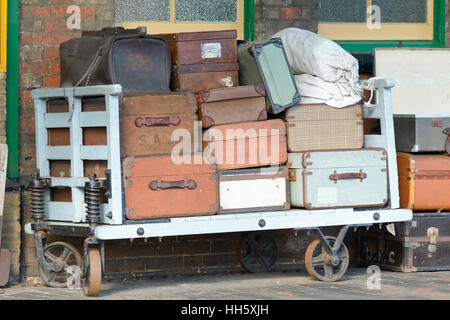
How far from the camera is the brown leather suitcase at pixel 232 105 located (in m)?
6.83

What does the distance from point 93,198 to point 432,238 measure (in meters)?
2.77

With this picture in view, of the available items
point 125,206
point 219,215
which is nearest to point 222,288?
point 219,215

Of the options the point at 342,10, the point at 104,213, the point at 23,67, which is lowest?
the point at 104,213

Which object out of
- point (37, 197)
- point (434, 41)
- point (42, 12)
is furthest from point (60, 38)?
point (434, 41)

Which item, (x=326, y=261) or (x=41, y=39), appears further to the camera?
(x=41, y=39)

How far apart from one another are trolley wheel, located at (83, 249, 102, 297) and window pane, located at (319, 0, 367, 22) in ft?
Answer: 10.7

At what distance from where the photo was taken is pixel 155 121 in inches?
263

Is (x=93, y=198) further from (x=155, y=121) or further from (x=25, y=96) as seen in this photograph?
(x=25, y=96)

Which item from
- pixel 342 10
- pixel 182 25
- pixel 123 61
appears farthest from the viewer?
pixel 342 10

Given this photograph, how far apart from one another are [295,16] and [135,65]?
195 centimetres

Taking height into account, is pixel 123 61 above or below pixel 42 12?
below

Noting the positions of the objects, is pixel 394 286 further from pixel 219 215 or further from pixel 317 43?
pixel 317 43

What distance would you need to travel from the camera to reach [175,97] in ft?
22.2

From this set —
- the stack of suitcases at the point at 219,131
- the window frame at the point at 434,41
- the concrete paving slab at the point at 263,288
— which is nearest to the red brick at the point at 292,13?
the window frame at the point at 434,41
